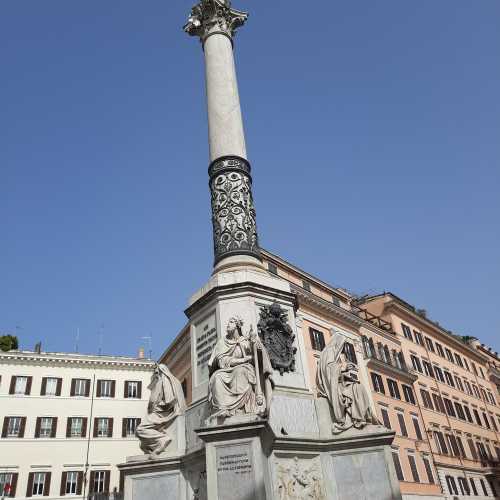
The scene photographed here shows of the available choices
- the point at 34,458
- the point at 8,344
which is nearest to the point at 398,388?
the point at 34,458

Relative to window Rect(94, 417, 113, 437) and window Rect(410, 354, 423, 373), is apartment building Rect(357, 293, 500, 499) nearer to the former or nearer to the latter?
window Rect(410, 354, 423, 373)

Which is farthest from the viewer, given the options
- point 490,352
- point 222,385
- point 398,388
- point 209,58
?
point 490,352

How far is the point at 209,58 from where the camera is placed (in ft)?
51.0

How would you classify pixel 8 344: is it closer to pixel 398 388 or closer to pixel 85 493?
pixel 85 493

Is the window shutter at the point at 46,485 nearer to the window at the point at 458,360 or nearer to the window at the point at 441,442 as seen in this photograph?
the window at the point at 441,442

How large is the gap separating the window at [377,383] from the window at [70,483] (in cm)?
2956

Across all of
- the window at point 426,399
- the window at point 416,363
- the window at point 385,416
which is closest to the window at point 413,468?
the window at point 385,416

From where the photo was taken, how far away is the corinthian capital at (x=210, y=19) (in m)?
16.1

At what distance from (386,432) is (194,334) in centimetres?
475

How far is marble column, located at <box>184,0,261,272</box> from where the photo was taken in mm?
12784

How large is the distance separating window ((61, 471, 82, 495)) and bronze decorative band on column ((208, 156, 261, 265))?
4505 cm

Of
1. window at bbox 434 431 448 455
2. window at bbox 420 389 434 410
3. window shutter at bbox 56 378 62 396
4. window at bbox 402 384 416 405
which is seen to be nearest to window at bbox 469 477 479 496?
window at bbox 434 431 448 455

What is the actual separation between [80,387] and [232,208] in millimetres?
47419

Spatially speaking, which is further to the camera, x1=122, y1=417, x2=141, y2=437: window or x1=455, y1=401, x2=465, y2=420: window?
x1=455, y1=401, x2=465, y2=420: window
